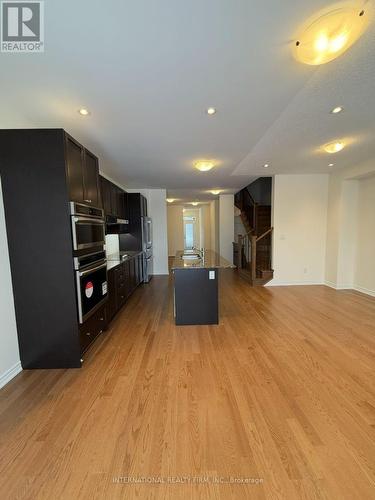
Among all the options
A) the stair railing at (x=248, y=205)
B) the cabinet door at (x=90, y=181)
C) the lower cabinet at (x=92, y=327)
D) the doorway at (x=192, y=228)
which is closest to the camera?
the lower cabinet at (x=92, y=327)

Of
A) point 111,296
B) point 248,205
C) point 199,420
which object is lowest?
point 199,420

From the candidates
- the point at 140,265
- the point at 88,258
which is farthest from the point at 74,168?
the point at 140,265

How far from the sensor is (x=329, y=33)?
1.41 m

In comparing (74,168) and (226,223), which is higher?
(74,168)

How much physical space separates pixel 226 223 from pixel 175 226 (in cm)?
343

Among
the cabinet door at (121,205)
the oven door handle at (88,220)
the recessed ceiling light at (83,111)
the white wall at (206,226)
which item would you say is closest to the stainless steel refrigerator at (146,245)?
the cabinet door at (121,205)

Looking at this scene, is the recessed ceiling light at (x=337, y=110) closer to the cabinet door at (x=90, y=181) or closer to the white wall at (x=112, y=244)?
the cabinet door at (x=90, y=181)

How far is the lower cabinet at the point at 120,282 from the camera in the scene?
339cm

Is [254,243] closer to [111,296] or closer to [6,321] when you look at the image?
[111,296]

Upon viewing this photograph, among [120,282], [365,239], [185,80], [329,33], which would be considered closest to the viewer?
[329,33]

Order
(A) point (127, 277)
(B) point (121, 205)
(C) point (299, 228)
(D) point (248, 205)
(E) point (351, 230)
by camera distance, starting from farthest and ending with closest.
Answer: (D) point (248, 205), (C) point (299, 228), (B) point (121, 205), (E) point (351, 230), (A) point (127, 277)

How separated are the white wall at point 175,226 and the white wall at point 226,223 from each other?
320 centimetres

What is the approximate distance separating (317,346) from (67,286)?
305 cm

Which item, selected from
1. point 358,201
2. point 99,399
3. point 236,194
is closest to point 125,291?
point 99,399
